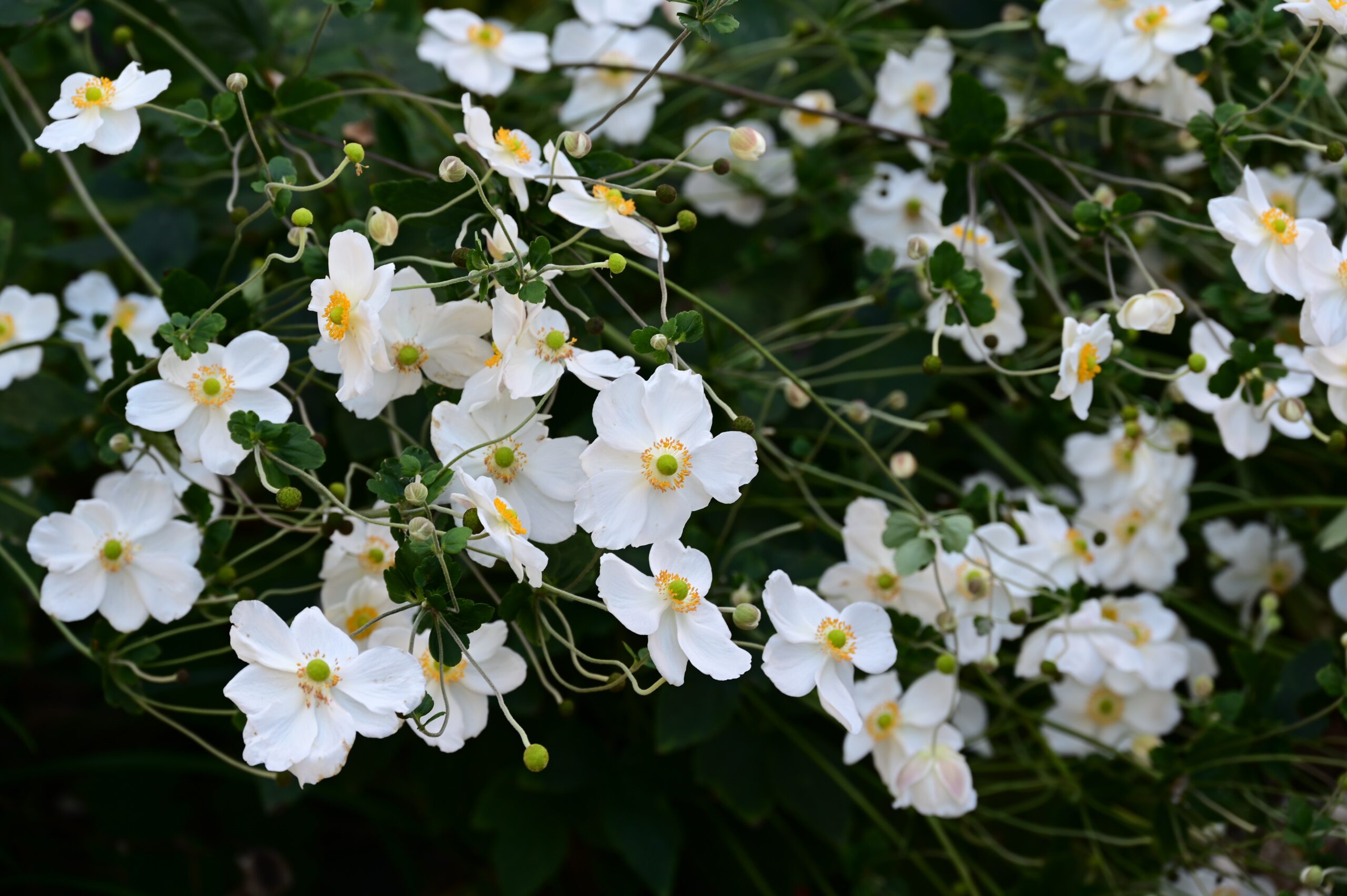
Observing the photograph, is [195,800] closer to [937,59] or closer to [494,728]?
[494,728]

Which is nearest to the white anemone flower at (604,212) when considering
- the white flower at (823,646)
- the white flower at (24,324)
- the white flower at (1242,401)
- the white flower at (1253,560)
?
the white flower at (823,646)

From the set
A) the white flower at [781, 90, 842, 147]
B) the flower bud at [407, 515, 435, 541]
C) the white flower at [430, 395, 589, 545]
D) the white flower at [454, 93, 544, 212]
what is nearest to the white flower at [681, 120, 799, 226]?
the white flower at [781, 90, 842, 147]

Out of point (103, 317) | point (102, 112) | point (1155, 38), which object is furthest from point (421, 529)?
point (1155, 38)

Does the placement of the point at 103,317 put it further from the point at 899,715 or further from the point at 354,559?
the point at 899,715

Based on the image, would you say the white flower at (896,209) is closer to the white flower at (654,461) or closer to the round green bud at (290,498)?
the white flower at (654,461)

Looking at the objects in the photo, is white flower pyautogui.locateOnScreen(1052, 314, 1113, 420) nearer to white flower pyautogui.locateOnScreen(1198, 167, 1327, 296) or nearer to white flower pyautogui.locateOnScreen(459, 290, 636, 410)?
white flower pyautogui.locateOnScreen(1198, 167, 1327, 296)

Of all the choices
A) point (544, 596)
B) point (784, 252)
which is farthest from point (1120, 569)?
point (544, 596)
